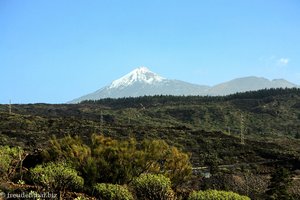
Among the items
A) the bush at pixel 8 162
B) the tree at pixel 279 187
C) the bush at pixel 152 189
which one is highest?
the bush at pixel 8 162

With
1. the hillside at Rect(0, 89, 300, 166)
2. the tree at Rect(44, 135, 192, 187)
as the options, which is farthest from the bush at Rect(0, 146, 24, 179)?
the hillside at Rect(0, 89, 300, 166)

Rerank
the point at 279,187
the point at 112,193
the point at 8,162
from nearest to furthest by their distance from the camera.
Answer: the point at 112,193 < the point at 8,162 < the point at 279,187

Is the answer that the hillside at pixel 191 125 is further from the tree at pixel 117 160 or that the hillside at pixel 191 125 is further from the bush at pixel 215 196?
the bush at pixel 215 196

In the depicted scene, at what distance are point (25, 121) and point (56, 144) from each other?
Answer: 3362cm

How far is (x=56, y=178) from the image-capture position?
17703 mm

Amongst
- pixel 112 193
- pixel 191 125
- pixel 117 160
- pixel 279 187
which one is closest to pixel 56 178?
pixel 112 193

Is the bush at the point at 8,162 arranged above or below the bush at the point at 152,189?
above

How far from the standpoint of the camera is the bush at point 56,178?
1750 centimetres

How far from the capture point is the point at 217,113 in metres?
108

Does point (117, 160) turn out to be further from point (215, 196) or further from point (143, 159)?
point (215, 196)

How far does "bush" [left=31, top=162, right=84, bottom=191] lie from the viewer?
1750 centimetres

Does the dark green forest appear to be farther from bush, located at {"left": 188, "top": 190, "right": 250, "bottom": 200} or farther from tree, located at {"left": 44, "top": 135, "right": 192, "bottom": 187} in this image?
bush, located at {"left": 188, "top": 190, "right": 250, "bottom": 200}

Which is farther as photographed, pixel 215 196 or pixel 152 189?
pixel 152 189

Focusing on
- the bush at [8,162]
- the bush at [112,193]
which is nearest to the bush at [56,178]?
the bush at [112,193]
